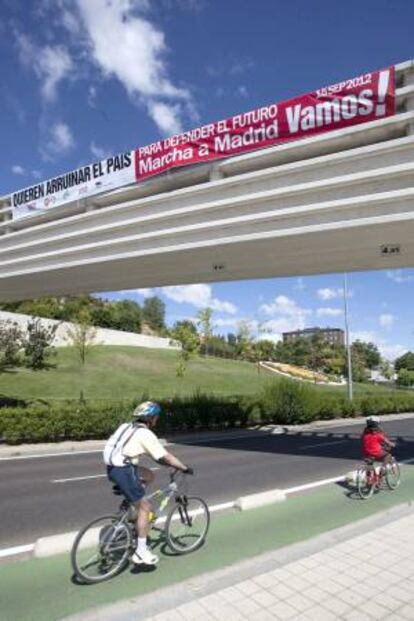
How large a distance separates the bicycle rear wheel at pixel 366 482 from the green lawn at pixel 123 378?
27.1 m

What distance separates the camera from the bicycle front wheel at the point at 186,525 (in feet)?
20.5

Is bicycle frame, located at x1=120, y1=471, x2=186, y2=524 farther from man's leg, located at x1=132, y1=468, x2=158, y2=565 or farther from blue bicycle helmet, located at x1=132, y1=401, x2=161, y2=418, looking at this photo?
blue bicycle helmet, located at x1=132, y1=401, x2=161, y2=418

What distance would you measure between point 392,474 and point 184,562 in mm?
6022

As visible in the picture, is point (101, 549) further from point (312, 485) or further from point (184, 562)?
point (312, 485)

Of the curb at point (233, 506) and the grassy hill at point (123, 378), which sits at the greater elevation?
the grassy hill at point (123, 378)

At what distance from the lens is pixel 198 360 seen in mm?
69562

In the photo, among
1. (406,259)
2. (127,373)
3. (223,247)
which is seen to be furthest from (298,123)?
(127,373)

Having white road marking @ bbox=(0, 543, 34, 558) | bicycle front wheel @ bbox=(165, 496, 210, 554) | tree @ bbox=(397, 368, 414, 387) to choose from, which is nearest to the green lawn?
white road marking @ bbox=(0, 543, 34, 558)

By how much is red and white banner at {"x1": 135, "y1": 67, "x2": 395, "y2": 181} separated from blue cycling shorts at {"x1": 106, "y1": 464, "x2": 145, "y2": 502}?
10.5 meters

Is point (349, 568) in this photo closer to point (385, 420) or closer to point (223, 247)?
point (223, 247)

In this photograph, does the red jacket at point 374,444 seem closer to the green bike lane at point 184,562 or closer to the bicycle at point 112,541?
the green bike lane at point 184,562

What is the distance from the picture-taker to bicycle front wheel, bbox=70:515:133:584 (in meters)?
5.32

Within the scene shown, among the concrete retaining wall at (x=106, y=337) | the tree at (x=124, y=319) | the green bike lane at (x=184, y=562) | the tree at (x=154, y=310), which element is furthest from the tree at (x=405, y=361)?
the green bike lane at (x=184, y=562)

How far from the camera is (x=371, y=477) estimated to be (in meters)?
9.79
